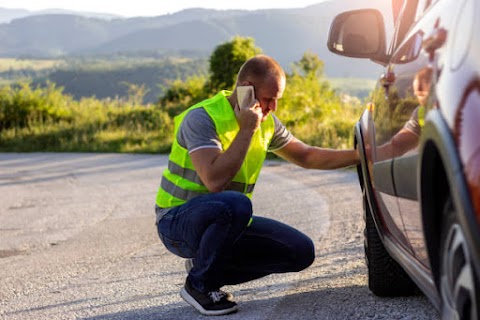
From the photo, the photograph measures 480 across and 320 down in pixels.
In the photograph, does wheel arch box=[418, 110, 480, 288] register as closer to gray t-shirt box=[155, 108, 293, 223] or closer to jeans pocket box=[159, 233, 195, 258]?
gray t-shirt box=[155, 108, 293, 223]

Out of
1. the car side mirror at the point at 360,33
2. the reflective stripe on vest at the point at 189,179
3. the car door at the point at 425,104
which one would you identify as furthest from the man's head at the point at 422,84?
the reflective stripe on vest at the point at 189,179

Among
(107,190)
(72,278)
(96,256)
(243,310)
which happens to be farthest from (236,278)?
(107,190)

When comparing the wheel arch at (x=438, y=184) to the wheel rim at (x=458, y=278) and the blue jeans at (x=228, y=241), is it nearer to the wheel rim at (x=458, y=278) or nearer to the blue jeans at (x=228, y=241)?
the wheel rim at (x=458, y=278)

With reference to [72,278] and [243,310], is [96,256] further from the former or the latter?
[243,310]

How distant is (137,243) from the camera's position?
24.9 feet

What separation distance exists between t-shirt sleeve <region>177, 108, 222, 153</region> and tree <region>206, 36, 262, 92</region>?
19.8m

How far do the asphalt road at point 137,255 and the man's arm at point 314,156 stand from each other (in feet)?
2.16

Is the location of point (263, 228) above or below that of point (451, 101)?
below

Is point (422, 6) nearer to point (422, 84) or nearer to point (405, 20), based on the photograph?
point (405, 20)

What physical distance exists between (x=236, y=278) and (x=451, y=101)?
2736mm

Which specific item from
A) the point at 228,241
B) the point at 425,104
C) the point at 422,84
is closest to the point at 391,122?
the point at 422,84

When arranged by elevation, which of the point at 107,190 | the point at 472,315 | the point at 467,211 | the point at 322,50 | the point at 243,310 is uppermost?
the point at 467,211

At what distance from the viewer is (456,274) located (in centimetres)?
259

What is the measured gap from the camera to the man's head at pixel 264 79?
477 centimetres
